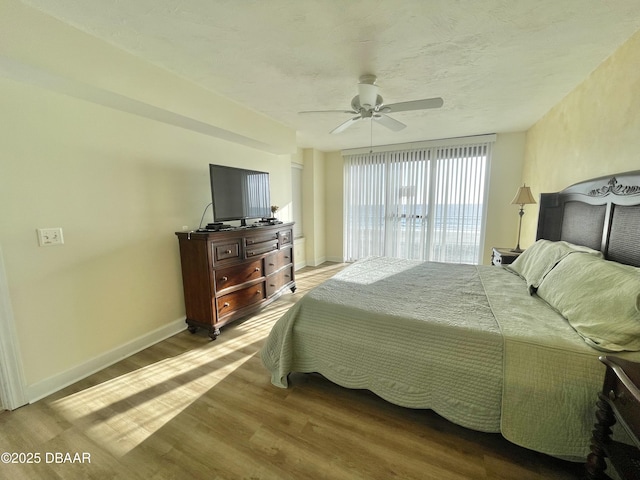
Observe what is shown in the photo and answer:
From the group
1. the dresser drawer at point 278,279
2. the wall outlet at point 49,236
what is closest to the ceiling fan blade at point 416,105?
the dresser drawer at point 278,279

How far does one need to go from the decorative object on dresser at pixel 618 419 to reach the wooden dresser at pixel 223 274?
260 cm

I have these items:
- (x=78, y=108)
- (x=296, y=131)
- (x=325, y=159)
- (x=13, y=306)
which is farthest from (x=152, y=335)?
(x=325, y=159)

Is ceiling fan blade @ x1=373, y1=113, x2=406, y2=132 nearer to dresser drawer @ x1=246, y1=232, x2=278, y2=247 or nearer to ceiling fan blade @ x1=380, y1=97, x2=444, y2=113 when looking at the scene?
ceiling fan blade @ x1=380, y1=97, x2=444, y2=113

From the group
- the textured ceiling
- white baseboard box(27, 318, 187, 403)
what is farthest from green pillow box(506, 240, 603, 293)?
white baseboard box(27, 318, 187, 403)

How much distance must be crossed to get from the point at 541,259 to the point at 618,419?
1476mm

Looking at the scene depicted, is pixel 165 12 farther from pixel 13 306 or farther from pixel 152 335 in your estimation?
pixel 152 335

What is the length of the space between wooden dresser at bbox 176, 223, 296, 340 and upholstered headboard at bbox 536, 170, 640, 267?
2984 mm

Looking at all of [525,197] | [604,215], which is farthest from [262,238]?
[525,197]

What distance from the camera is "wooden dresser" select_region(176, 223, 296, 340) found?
2.45m

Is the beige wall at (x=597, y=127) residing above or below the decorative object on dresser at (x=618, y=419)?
above

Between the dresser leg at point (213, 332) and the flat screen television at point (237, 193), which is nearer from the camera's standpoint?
the dresser leg at point (213, 332)

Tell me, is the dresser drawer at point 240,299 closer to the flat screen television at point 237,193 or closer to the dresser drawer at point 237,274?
the dresser drawer at point 237,274

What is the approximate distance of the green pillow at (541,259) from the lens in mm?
1875

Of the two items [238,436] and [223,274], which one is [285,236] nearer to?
[223,274]
